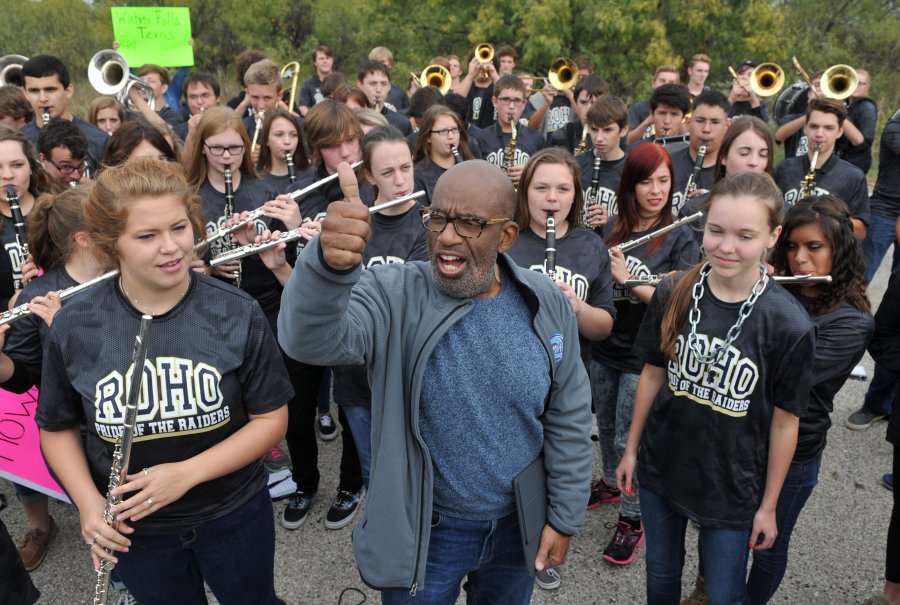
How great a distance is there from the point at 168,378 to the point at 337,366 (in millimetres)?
1146

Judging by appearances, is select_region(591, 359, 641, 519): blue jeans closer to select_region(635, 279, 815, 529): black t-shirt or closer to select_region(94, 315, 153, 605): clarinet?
select_region(635, 279, 815, 529): black t-shirt

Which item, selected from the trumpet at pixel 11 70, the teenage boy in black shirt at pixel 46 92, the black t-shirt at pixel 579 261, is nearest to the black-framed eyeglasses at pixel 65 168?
the teenage boy in black shirt at pixel 46 92

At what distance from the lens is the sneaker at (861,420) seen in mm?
4926

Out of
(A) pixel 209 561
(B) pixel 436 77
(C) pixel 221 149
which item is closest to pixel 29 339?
(A) pixel 209 561

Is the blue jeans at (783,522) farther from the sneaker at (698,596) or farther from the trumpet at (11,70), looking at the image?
the trumpet at (11,70)

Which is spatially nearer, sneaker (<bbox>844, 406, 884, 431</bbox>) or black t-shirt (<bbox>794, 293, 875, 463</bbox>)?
black t-shirt (<bbox>794, 293, 875, 463</bbox>)

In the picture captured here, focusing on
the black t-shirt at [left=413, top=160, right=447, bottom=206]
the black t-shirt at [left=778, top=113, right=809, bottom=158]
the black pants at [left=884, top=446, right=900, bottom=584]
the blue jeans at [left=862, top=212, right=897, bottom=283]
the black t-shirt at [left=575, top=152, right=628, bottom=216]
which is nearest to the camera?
the black pants at [left=884, top=446, right=900, bottom=584]

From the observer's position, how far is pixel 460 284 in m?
1.95

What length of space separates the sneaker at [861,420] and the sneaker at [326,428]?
3.75 m

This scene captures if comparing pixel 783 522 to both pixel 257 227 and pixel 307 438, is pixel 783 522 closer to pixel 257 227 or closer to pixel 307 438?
pixel 307 438

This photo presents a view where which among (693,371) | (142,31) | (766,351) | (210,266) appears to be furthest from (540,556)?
(142,31)

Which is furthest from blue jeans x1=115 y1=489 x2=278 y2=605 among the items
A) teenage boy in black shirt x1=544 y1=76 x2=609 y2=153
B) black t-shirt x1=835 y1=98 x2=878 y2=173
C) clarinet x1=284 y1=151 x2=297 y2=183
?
black t-shirt x1=835 y1=98 x2=878 y2=173

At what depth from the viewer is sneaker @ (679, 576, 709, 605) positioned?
3.21 m

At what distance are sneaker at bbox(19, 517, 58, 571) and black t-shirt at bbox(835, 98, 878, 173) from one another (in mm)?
7641
